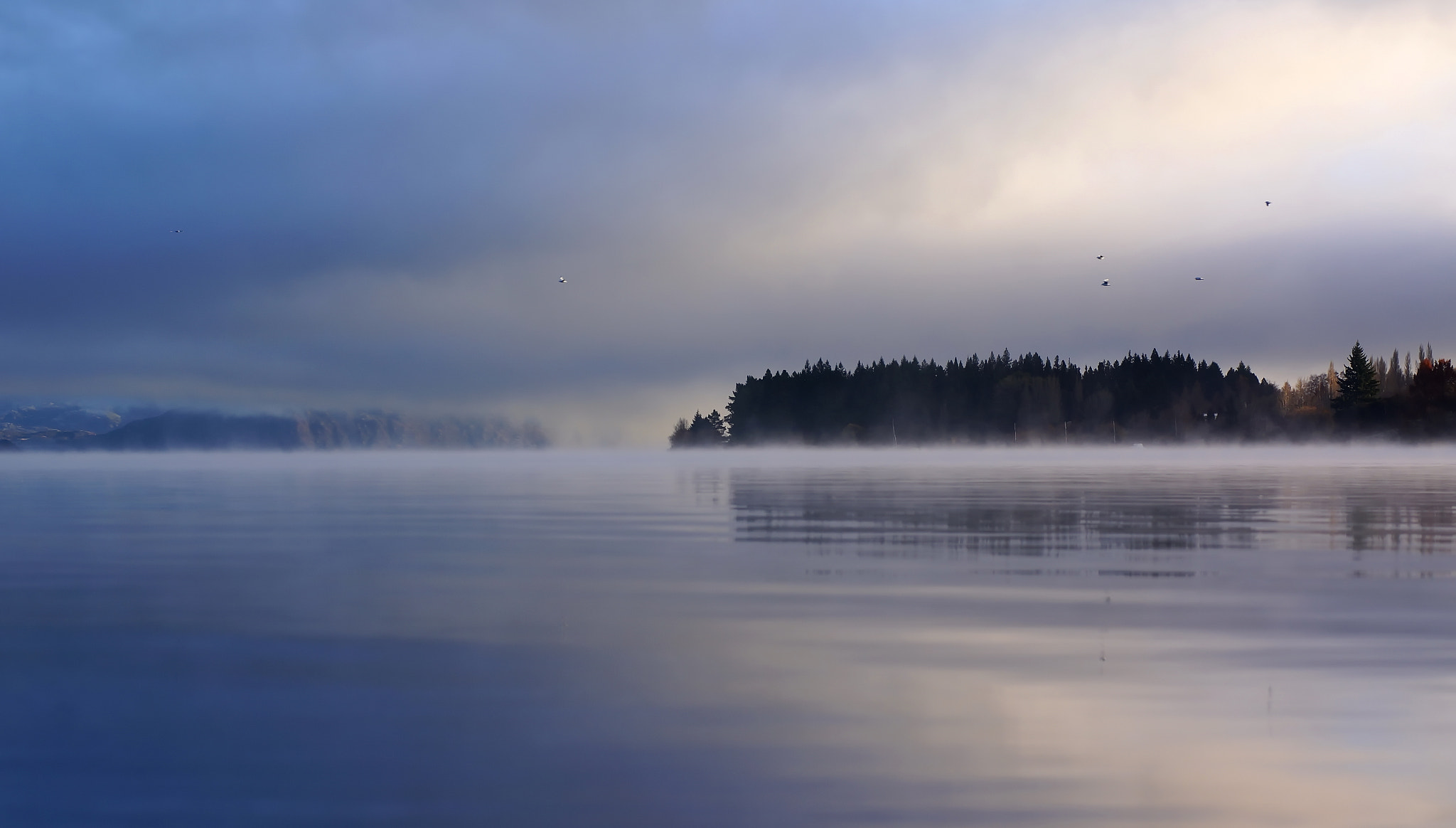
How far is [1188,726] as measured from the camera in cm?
848

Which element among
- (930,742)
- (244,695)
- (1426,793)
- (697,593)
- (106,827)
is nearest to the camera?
(106,827)

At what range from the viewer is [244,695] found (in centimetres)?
938

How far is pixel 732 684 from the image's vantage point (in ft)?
32.6

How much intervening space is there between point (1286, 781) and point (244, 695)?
754 centimetres

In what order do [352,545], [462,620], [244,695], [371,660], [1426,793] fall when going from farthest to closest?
1. [352,545]
2. [462,620]
3. [371,660]
4. [244,695]
5. [1426,793]

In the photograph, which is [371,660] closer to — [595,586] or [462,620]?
[462,620]

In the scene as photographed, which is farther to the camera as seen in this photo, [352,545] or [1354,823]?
[352,545]

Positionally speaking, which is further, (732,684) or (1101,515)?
(1101,515)

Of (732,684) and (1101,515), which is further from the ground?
(1101,515)

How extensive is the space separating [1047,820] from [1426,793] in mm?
2357

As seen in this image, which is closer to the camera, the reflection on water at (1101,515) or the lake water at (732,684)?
the lake water at (732,684)

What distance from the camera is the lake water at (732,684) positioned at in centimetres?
702

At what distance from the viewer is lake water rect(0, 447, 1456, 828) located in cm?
702

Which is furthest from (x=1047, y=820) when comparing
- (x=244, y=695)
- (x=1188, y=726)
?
(x=244, y=695)
